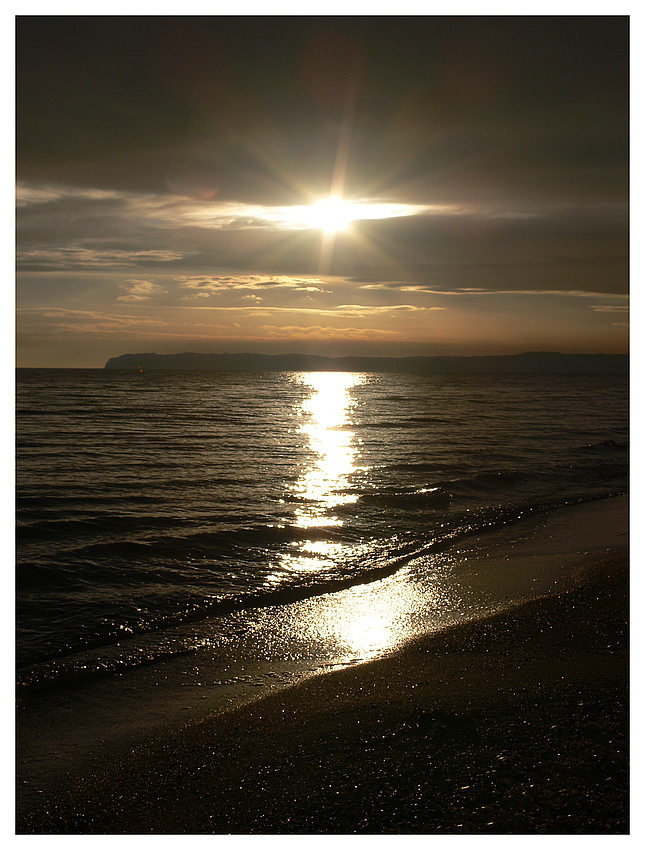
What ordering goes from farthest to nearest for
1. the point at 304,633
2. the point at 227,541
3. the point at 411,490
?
the point at 411,490 < the point at 227,541 < the point at 304,633

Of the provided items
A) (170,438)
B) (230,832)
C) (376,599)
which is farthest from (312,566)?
(170,438)

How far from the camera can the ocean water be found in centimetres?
650

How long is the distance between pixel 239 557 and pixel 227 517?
2.39m

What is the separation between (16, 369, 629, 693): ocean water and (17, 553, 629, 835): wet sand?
1943mm

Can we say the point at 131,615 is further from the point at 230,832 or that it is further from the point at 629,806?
the point at 629,806

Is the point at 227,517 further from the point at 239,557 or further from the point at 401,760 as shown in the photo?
the point at 401,760

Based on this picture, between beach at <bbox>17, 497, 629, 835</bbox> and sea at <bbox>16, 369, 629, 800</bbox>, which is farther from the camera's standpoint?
sea at <bbox>16, 369, 629, 800</bbox>

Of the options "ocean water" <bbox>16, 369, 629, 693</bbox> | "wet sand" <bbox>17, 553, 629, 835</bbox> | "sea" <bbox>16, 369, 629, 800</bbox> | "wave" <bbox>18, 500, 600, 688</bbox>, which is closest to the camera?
"wet sand" <bbox>17, 553, 629, 835</bbox>

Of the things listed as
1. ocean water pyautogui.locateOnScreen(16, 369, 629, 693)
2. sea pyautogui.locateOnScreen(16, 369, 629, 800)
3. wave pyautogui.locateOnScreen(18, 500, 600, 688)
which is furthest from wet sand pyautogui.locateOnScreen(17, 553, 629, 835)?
wave pyautogui.locateOnScreen(18, 500, 600, 688)

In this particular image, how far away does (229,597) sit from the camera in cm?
715

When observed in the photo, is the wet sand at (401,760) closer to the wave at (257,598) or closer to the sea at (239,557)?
the sea at (239,557)

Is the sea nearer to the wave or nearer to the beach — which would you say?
the wave

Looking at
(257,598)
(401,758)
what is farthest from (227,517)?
(401,758)
